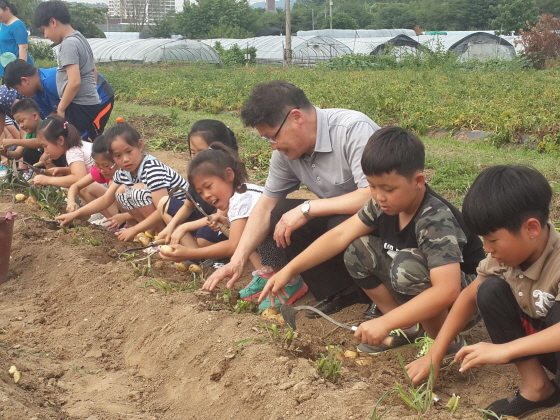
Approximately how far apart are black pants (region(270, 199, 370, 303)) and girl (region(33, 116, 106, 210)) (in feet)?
8.35

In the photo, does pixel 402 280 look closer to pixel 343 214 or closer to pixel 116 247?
pixel 343 214

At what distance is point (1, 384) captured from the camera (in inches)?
104

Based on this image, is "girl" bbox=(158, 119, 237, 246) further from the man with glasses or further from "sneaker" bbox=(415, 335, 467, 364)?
"sneaker" bbox=(415, 335, 467, 364)

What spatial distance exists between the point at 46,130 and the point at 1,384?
11.3 ft

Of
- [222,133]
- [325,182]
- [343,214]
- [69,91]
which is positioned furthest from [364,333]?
[69,91]

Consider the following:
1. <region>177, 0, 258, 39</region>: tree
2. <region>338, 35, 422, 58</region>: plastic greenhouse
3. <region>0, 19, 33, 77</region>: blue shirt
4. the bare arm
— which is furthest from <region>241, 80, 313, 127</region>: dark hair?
<region>177, 0, 258, 39</region>: tree

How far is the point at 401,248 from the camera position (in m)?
2.93

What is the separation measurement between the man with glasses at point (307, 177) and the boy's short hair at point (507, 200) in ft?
3.53

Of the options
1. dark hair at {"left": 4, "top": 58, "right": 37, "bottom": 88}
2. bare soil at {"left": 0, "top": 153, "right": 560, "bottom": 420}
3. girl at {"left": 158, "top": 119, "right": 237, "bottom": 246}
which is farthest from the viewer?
dark hair at {"left": 4, "top": 58, "right": 37, "bottom": 88}

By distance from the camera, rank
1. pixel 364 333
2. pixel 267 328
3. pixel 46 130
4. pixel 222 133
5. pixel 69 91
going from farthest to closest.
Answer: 1. pixel 69 91
2. pixel 46 130
3. pixel 222 133
4. pixel 267 328
5. pixel 364 333

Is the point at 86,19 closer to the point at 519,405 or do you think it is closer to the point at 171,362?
the point at 171,362

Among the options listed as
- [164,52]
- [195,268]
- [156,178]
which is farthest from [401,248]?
[164,52]

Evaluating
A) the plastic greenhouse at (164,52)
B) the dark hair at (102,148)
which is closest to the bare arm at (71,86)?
the dark hair at (102,148)

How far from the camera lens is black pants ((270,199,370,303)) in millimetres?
3637
